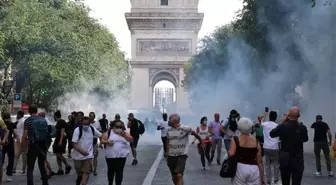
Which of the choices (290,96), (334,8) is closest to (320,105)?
(290,96)

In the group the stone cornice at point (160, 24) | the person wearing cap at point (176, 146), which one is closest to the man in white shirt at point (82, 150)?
the person wearing cap at point (176, 146)

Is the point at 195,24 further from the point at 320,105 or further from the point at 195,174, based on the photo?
the point at 195,174

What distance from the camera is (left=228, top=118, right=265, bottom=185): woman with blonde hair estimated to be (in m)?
7.77

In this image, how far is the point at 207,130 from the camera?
20.3m

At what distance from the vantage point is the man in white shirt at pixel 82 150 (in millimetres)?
11942

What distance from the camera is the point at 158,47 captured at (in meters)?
84.6

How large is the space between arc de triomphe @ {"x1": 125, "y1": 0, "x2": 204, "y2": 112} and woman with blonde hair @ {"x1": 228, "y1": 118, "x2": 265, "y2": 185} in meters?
75.8

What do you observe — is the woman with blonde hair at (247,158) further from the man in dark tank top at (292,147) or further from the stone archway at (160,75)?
the stone archway at (160,75)

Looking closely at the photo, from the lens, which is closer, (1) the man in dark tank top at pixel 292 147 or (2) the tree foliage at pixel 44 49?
(1) the man in dark tank top at pixel 292 147

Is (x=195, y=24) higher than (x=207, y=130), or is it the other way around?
(x=195, y=24)

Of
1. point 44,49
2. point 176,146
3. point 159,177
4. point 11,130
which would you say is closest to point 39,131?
point 176,146

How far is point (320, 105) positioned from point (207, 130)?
48.3 feet

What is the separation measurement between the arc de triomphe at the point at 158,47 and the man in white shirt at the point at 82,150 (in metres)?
71.4

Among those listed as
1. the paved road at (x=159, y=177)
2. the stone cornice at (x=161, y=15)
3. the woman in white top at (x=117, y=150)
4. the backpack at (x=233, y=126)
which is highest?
the stone cornice at (x=161, y=15)
